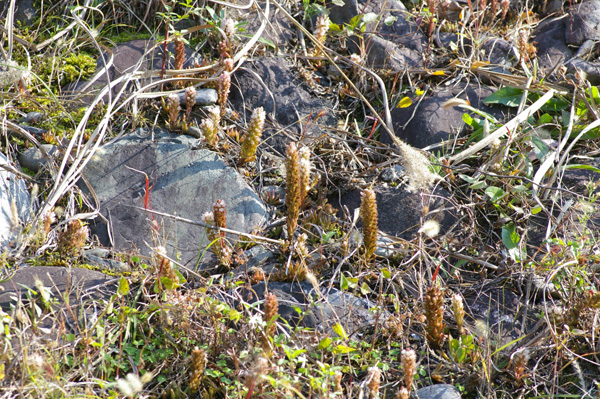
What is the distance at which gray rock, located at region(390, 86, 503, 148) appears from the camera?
412 cm

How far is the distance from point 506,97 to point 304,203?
1.94 m

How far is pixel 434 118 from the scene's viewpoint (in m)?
4.19

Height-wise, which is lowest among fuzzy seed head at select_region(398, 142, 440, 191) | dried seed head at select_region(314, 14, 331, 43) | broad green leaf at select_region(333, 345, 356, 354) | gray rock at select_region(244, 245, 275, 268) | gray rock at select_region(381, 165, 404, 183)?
gray rock at select_region(244, 245, 275, 268)

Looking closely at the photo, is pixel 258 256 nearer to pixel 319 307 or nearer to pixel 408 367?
pixel 319 307

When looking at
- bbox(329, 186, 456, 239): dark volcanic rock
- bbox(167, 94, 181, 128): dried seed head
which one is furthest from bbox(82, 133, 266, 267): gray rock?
bbox(329, 186, 456, 239): dark volcanic rock

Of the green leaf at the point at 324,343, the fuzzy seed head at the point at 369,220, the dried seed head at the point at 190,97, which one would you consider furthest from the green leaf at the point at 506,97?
the green leaf at the point at 324,343

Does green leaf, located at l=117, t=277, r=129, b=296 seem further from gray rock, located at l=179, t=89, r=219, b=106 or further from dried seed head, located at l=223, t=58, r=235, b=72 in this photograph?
dried seed head, located at l=223, t=58, r=235, b=72

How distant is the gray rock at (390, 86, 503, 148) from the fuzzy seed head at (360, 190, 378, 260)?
122 centimetres

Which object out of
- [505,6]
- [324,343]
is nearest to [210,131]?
[324,343]

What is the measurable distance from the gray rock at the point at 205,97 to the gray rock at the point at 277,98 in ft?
0.74

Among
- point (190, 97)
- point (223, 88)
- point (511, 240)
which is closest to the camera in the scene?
point (511, 240)

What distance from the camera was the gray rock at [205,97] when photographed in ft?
13.5

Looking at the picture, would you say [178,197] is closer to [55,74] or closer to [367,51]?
[55,74]

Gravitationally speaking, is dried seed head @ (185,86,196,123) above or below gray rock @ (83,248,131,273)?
above
